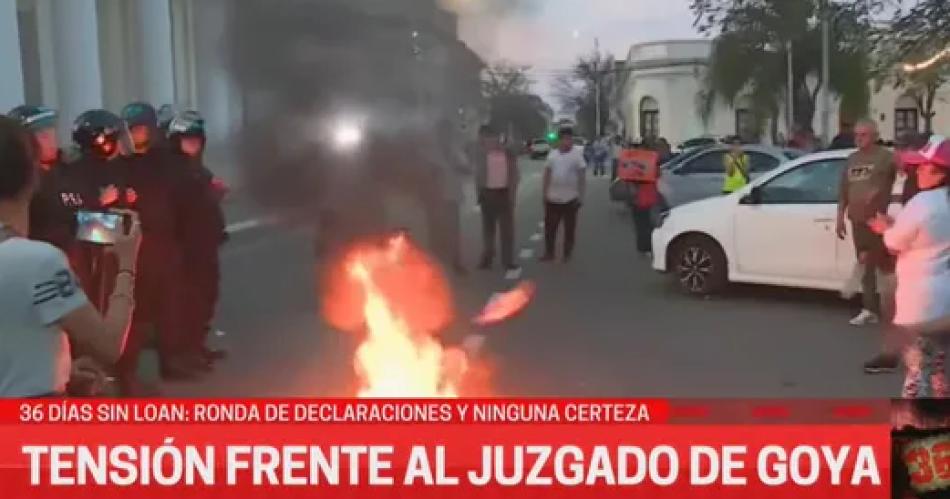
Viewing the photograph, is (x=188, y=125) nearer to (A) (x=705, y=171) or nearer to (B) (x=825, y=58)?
(A) (x=705, y=171)

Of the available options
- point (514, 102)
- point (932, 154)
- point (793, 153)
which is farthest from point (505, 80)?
point (932, 154)

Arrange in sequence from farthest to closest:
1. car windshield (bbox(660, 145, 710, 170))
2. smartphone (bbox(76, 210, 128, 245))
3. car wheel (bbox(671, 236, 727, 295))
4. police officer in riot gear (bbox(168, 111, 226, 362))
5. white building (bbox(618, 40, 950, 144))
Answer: car wheel (bbox(671, 236, 727, 295)) < police officer in riot gear (bbox(168, 111, 226, 362)) < car windshield (bbox(660, 145, 710, 170)) < white building (bbox(618, 40, 950, 144)) < smartphone (bbox(76, 210, 128, 245))

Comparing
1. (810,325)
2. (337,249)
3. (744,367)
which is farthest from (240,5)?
(810,325)

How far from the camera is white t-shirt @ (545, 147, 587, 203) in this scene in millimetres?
2359

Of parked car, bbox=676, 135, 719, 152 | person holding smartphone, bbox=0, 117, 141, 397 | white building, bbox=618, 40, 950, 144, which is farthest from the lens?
parked car, bbox=676, 135, 719, 152

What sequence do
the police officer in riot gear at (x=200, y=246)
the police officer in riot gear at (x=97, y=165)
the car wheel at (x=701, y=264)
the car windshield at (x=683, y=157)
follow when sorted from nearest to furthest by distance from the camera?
the car windshield at (x=683, y=157) < the police officer in riot gear at (x=97, y=165) < the police officer in riot gear at (x=200, y=246) < the car wheel at (x=701, y=264)

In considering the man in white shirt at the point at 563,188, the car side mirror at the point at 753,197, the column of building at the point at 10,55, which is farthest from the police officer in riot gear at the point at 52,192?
the car side mirror at the point at 753,197

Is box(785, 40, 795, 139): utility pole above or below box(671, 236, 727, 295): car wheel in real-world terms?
above

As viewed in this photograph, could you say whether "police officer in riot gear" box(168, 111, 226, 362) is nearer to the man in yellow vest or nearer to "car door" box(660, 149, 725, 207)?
"car door" box(660, 149, 725, 207)

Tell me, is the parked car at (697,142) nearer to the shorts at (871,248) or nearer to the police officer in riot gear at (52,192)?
the shorts at (871,248)

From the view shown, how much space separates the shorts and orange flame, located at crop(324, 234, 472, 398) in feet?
3.93

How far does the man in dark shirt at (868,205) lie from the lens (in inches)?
103

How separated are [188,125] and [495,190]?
878 mm

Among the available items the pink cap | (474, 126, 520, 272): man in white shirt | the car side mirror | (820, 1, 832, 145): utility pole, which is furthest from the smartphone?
the car side mirror
